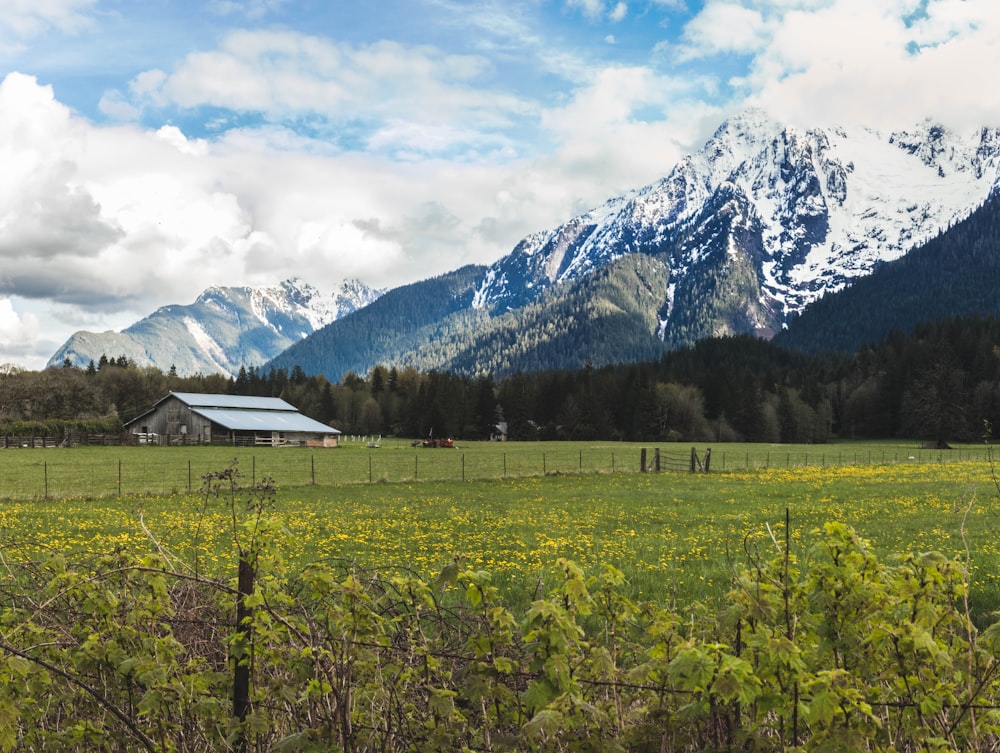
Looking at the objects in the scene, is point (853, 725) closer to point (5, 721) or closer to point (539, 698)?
point (539, 698)

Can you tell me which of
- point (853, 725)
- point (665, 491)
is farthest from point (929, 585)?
point (665, 491)

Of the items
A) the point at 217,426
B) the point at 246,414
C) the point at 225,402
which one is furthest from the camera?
the point at 225,402

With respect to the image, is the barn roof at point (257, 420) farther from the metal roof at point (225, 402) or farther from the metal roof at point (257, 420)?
the metal roof at point (225, 402)

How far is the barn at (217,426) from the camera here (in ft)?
354

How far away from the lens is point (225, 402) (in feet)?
398

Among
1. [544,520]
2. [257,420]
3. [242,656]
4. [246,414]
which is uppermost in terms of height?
[246,414]

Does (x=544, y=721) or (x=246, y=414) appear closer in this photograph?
(x=544, y=721)

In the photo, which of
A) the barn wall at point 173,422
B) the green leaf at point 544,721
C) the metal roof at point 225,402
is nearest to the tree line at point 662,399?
the barn wall at point 173,422

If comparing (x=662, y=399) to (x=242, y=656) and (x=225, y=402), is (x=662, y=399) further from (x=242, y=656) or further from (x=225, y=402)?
(x=242, y=656)

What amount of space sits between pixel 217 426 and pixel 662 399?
3061 inches

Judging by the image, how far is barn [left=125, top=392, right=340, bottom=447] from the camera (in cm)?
10788

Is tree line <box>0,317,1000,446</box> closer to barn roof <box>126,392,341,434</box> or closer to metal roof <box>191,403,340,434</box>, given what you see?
barn roof <box>126,392,341,434</box>

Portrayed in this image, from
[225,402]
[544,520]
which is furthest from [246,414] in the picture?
[544,520]

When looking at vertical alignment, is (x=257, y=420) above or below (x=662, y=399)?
below
